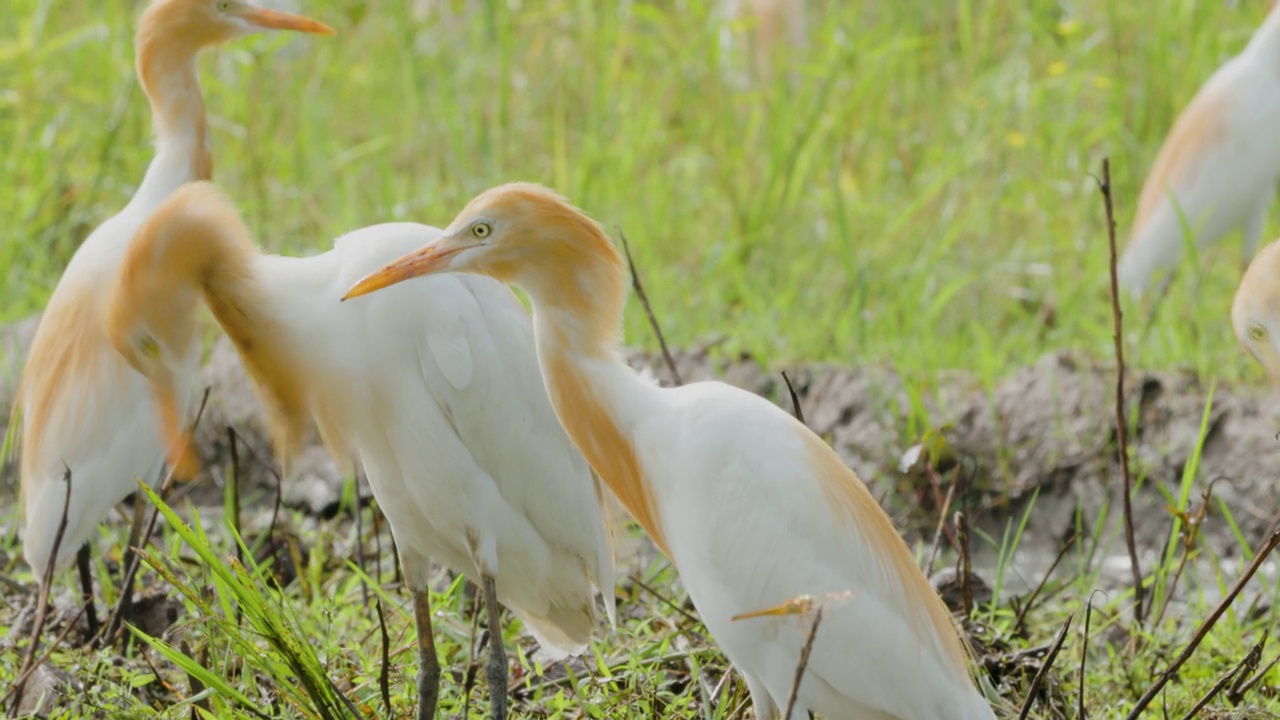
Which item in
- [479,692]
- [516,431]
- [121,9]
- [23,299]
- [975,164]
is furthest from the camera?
[121,9]

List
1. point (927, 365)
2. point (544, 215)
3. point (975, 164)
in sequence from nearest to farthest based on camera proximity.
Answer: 1. point (544, 215)
2. point (927, 365)
3. point (975, 164)

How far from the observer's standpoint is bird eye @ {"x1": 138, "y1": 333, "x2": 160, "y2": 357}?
2623mm

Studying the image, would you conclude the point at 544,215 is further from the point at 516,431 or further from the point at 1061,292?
the point at 1061,292

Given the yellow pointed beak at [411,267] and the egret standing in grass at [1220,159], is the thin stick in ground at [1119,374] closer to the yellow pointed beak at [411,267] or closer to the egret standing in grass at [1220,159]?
the yellow pointed beak at [411,267]

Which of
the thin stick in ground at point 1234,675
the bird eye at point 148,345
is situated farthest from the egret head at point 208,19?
the thin stick in ground at point 1234,675

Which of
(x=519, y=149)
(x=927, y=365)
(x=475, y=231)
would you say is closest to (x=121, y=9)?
(x=519, y=149)

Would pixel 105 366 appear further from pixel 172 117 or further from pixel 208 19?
pixel 208 19

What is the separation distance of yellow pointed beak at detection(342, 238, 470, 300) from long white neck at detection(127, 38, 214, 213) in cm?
141

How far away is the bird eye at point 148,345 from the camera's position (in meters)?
2.62

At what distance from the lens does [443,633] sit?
3.33 meters

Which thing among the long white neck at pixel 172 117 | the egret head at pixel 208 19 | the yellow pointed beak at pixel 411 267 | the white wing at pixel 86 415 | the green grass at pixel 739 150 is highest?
the egret head at pixel 208 19

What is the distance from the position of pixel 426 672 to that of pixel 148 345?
78 cm

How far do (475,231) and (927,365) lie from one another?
2558mm

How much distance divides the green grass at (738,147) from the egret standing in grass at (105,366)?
70.9 inches
